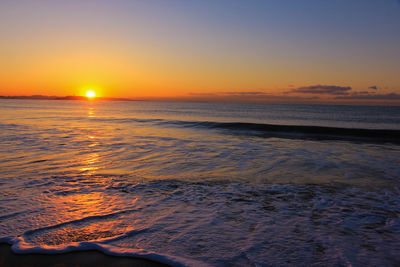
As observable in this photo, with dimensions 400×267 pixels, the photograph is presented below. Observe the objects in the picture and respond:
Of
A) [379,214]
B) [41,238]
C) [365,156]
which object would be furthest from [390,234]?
[365,156]

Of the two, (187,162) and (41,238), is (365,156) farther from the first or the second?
(41,238)

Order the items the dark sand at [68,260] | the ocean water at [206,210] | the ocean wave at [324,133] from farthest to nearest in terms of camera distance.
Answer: the ocean wave at [324,133]
the ocean water at [206,210]
the dark sand at [68,260]

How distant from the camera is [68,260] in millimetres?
3369

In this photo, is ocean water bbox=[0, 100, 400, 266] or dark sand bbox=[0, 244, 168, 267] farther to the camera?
ocean water bbox=[0, 100, 400, 266]

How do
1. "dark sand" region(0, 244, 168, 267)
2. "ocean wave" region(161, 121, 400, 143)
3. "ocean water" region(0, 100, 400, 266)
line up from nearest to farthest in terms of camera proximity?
"dark sand" region(0, 244, 168, 267) < "ocean water" region(0, 100, 400, 266) < "ocean wave" region(161, 121, 400, 143)

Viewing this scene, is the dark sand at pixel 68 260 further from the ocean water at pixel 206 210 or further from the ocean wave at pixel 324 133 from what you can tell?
the ocean wave at pixel 324 133

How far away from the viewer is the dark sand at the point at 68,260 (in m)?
3.30

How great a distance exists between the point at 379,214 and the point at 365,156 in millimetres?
7731

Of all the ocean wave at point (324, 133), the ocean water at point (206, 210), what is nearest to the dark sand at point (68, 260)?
the ocean water at point (206, 210)

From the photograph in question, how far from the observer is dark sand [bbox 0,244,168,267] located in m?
3.30

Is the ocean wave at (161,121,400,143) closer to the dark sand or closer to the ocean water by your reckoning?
the ocean water

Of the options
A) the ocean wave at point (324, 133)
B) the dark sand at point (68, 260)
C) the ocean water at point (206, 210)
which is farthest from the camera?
the ocean wave at point (324, 133)

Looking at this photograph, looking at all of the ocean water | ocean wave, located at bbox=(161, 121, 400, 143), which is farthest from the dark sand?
ocean wave, located at bbox=(161, 121, 400, 143)

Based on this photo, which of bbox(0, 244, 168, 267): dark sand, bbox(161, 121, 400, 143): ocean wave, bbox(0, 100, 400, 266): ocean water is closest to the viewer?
bbox(0, 244, 168, 267): dark sand
